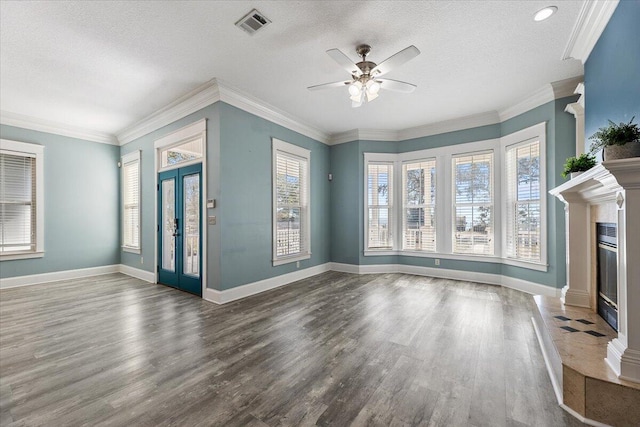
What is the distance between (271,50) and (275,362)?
3.15m

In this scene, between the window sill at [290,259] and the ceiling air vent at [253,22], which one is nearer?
the ceiling air vent at [253,22]

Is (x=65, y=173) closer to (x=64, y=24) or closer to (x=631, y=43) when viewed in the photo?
(x=64, y=24)

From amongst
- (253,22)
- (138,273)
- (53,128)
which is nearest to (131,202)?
(138,273)

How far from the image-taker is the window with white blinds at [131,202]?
5.63 meters

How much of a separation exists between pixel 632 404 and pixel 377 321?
1.99 meters

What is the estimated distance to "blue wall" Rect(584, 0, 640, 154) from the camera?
2.09 metres

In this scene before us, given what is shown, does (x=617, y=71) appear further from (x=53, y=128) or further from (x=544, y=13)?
(x=53, y=128)

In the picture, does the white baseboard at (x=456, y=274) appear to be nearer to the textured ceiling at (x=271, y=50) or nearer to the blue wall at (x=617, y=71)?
the blue wall at (x=617, y=71)

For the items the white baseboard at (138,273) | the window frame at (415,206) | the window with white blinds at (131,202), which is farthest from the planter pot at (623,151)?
the window with white blinds at (131,202)

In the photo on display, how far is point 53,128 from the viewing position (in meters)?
5.29

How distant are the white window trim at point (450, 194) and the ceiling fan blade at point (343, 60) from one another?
300 cm

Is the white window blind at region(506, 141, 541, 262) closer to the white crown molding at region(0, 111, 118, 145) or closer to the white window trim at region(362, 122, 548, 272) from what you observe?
the white window trim at region(362, 122, 548, 272)

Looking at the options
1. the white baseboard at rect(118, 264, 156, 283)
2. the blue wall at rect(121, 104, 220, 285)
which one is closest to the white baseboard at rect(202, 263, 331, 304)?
the blue wall at rect(121, 104, 220, 285)

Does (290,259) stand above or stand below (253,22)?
below
